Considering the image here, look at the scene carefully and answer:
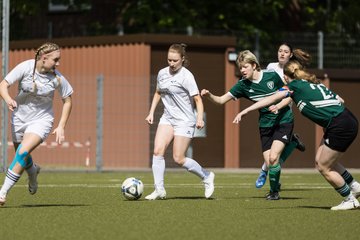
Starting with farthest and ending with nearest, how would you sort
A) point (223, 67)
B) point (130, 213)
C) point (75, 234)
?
1. point (223, 67)
2. point (130, 213)
3. point (75, 234)

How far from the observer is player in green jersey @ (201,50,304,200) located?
14750mm

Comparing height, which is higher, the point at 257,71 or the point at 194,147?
the point at 257,71

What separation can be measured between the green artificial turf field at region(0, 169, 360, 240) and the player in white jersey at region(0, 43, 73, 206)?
513 millimetres

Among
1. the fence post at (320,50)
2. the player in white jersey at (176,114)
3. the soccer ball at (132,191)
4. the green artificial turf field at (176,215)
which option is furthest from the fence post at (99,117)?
the soccer ball at (132,191)

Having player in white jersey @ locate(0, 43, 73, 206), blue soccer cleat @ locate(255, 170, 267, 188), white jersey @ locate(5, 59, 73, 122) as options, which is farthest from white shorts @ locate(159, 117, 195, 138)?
white jersey @ locate(5, 59, 73, 122)

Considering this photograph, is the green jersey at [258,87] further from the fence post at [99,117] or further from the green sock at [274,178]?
the fence post at [99,117]

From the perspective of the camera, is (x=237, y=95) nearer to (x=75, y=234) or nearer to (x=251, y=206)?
(x=251, y=206)

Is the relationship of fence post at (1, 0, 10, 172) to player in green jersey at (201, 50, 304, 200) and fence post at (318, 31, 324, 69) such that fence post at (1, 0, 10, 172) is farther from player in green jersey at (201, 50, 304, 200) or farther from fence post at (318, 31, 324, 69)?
fence post at (318, 31, 324, 69)

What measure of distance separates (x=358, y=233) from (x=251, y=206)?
3247mm

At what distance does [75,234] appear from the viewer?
398 inches

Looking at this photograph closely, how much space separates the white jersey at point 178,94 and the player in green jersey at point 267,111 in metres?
0.40

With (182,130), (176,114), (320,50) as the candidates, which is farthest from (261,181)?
(320,50)

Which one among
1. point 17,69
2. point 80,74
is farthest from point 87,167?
point 17,69

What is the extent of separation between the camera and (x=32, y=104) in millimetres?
13078
